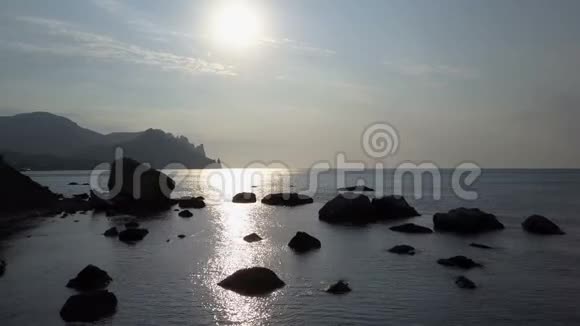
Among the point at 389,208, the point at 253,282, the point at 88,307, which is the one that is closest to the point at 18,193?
the point at 88,307

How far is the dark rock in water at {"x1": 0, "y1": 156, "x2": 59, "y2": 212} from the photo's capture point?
207 feet

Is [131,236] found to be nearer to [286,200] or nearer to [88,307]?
[88,307]

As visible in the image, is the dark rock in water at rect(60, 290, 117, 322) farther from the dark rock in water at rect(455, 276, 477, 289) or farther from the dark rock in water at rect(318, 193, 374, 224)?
the dark rock in water at rect(318, 193, 374, 224)

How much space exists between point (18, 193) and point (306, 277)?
57.7 m

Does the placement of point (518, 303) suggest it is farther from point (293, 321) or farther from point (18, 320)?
point (18, 320)

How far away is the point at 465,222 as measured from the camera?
47.8 metres

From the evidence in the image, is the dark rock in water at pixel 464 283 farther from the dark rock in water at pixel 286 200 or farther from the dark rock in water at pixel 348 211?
the dark rock in water at pixel 286 200

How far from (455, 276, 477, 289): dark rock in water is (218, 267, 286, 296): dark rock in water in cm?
1026

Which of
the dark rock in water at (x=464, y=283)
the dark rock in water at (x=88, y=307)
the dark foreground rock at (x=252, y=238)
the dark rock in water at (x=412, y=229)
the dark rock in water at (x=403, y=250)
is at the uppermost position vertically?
the dark rock in water at (x=88, y=307)

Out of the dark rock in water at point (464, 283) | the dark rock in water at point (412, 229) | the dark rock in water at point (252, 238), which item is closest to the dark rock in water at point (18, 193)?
the dark rock in water at point (252, 238)

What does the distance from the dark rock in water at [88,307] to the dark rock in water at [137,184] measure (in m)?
64.8

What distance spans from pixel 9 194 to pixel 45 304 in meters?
51.2

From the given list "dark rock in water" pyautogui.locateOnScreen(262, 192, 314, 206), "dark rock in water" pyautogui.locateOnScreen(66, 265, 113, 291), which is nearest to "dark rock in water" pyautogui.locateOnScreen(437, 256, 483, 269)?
"dark rock in water" pyautogui.locateOnScreen(66, 265, 113, 291)

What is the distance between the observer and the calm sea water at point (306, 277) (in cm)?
2005
